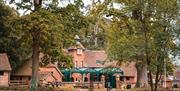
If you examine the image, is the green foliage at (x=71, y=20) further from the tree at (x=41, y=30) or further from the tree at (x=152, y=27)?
the tree at (x=152, y=27)

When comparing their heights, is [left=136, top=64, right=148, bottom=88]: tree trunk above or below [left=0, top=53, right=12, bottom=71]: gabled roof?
below

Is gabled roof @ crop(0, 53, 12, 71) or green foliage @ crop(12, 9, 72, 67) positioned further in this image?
gabled roof @ crop(0, 53, 12, 71)

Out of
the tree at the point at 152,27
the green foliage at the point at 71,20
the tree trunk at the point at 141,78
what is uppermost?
the green foliage at the point at 71,20

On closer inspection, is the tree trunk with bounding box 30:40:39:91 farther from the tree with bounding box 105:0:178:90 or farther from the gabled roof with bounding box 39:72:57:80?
the gabled roof with bounding box 39:72:57:80

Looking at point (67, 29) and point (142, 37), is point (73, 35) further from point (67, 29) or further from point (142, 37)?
point (142, 37)

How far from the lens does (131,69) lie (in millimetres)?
94438

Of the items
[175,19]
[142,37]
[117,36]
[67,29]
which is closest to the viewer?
[175,19]

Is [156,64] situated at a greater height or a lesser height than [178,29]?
lesser

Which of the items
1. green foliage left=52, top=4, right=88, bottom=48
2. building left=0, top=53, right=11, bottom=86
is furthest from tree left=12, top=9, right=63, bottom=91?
building left=0, top=53, right=11, bottom=86

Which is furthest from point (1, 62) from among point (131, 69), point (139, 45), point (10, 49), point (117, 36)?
point (139, 45)

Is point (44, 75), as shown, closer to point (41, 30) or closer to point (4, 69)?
point (4, 69)

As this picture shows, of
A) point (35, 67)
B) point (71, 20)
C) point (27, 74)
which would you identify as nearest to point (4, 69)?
point (27, 74)

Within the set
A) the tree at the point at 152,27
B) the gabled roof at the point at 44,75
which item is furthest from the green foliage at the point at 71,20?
the gabled roof at the point at 44,75

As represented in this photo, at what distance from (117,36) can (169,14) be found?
2905 centimetres
